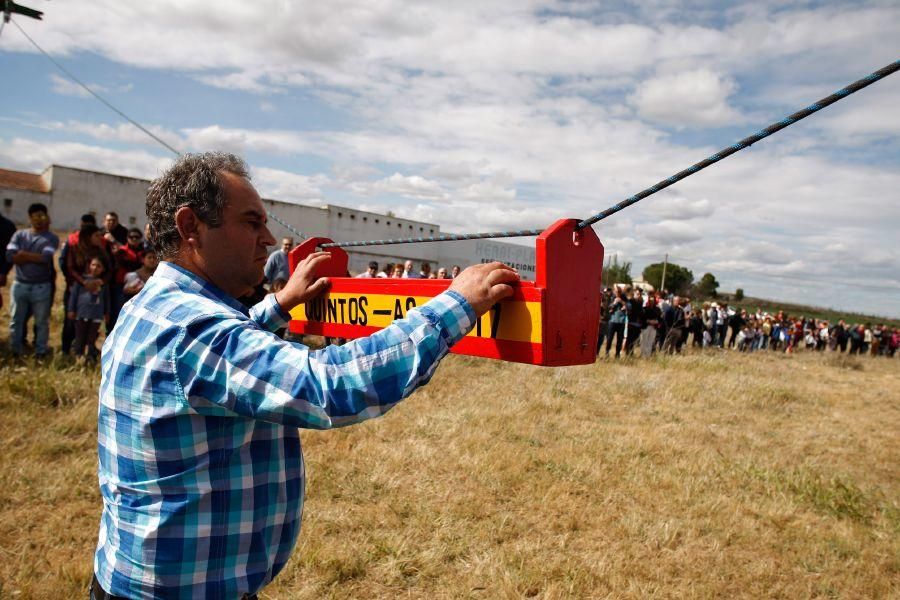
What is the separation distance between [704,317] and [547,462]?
18.8 meters

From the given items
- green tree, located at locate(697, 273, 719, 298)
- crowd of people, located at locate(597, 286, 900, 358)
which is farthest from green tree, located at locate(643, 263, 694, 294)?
crowd of people, located at locate(597, 286, 900, 358)

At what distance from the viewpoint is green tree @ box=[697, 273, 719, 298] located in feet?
275

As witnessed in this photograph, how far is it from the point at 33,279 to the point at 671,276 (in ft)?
282

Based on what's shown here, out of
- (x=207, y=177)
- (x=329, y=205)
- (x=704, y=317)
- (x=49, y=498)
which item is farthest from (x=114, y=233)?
(x=329, y=205)

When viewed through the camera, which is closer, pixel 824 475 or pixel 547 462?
pixel 547 462

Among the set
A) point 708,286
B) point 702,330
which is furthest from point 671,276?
point 702,330

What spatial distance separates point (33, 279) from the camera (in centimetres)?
712

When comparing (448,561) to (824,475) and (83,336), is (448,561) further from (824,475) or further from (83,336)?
(83,336)

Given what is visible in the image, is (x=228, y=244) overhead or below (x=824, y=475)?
overhead

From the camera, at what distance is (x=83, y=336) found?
7.23 meters

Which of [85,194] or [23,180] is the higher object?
[23,180]

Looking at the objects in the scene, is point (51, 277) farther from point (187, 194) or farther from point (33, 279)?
point (187, 194)

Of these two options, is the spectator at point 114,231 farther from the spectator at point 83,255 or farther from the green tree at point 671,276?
the green tree at point 671,276

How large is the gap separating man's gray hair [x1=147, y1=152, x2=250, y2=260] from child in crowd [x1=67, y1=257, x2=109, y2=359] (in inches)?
260
